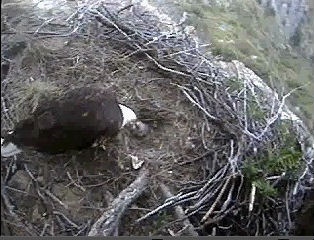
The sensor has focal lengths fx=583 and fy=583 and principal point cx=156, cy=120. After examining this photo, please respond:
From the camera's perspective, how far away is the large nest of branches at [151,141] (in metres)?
2.17

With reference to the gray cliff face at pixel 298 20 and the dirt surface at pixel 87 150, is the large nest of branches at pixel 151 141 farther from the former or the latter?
the gray cliff face at pixel 298 20

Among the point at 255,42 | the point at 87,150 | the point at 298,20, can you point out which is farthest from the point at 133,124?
the point at 298,20

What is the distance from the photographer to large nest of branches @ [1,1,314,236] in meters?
2.17

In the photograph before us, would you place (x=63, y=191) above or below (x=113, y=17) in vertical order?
below

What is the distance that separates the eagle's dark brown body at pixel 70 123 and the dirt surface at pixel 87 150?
0.08 m

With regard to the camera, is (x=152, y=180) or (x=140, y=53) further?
(x=140, y=53)

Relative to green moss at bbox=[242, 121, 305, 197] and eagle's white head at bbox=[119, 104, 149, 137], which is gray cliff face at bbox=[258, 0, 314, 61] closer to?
green moss at bbox=[242, 121, 305, 197]

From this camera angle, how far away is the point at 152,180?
2.33m

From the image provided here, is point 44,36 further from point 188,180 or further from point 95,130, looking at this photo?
point 188,180

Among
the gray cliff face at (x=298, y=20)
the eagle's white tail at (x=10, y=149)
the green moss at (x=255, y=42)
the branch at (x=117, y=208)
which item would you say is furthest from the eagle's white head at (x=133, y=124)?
the gray cliff face at (x=298, y=20)

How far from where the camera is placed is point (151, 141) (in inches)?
100

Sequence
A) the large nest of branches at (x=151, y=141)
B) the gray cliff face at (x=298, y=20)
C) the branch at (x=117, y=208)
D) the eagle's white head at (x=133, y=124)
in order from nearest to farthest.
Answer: the branch at (x=117, y=208) → the large nest of branches at (x=151, y=141) → the eagle's white head at (x=133, y=124) → the gray cliff face at (x=298, y=20)

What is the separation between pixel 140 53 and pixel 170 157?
0.63 m

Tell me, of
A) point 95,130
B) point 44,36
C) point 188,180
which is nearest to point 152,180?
point 188,180
